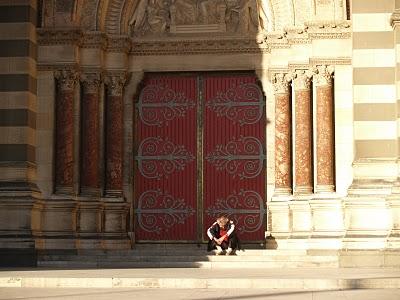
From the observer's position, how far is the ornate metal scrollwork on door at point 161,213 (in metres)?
26.2

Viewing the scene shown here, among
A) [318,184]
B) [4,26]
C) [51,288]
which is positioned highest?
[4,26]

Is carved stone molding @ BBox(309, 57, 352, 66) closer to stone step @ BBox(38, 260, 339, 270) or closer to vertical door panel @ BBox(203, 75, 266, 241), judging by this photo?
vertical door panel @ BBox(203, 75, 266, 241)

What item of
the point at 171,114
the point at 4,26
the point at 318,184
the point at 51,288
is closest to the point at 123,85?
the point at 171,114

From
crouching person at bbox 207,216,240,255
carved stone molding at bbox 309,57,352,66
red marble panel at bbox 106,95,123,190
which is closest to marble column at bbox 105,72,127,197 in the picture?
red marble panel at bbox 106,95,123,190

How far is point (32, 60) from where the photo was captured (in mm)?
24656

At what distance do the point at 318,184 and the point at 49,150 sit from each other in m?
6.82

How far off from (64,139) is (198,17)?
4.84 meters

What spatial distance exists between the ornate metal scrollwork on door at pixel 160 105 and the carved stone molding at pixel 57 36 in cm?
246

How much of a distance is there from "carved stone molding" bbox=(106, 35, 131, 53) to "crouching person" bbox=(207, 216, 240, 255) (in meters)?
5.29

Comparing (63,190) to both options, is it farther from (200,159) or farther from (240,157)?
(240,157)

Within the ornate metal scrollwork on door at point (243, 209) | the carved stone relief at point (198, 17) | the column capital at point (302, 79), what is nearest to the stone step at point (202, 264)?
the ornate metal scrollwork on door at point (243, 209)

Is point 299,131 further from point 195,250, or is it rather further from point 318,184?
point 195,250

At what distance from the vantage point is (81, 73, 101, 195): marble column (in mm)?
25422

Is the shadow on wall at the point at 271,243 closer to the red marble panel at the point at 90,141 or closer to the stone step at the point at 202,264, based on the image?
the stone step at the point at 202,264
